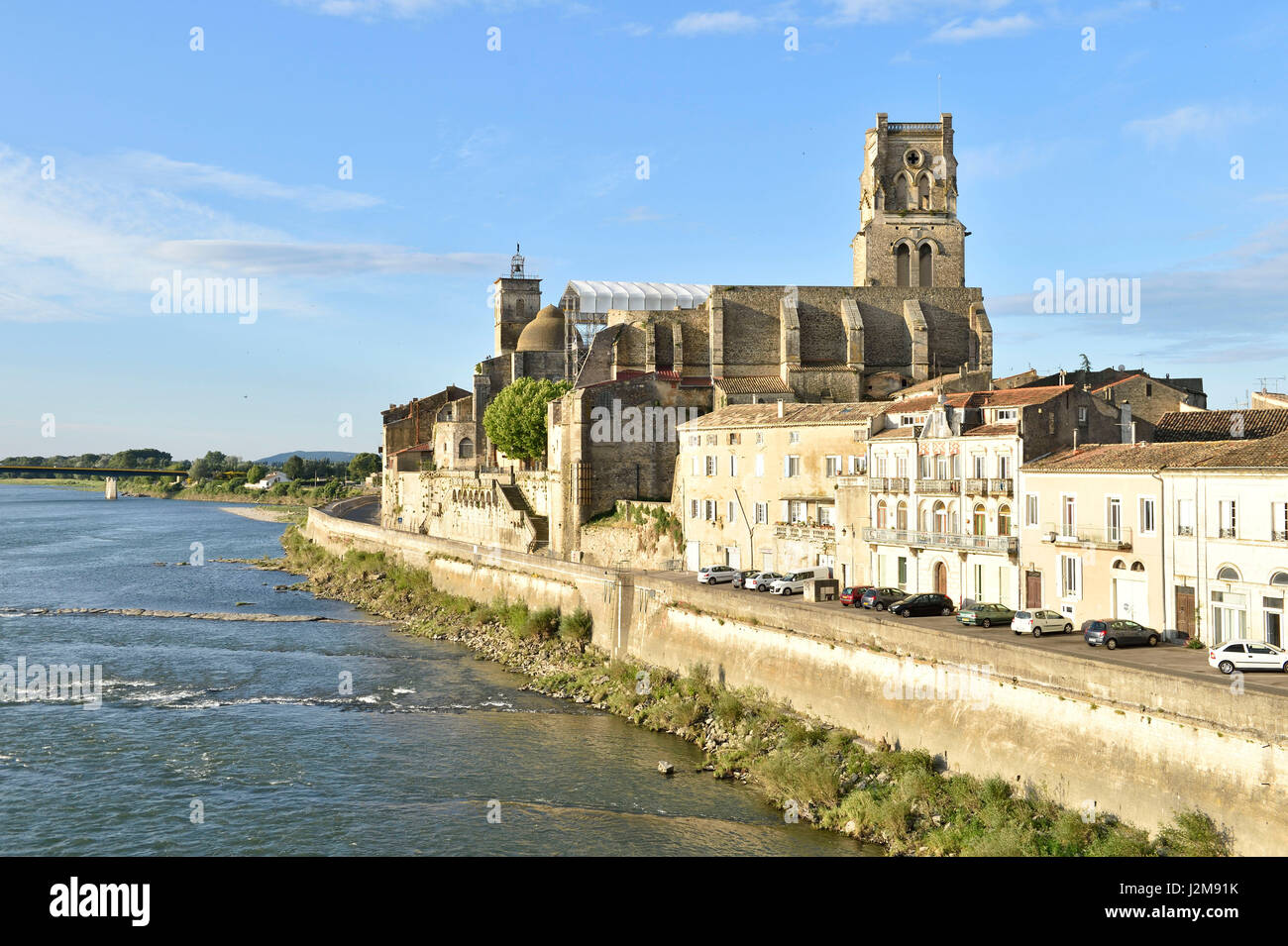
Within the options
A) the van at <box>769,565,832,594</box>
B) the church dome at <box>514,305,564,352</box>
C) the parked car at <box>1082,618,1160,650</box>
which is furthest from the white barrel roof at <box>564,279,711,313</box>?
the parked car at <box>1082,618,1160,650</box>

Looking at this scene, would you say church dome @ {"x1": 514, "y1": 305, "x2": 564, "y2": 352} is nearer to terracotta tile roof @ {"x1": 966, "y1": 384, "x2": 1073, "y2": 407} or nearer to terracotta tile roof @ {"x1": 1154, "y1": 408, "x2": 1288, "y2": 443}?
terracotta tile roof @ {"x1": 966, "y1": 384, "x2": 1073, "y2": 407}

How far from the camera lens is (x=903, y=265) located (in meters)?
62.9

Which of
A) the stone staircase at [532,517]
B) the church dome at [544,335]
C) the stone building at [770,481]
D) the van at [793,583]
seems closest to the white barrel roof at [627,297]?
the church dome at [544,335]

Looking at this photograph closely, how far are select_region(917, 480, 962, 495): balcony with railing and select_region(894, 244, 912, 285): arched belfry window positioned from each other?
3308cm

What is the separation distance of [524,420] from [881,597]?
119ft

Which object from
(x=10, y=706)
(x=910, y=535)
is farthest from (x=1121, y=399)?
(x=10, y=706)

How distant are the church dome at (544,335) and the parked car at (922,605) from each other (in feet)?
172

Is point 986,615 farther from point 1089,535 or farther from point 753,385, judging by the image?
point 753,385

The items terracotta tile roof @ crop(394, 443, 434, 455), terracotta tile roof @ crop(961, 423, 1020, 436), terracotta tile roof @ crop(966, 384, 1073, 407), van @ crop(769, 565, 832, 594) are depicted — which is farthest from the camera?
terracotta tile roof @ crop(394, 443, 434, 455)

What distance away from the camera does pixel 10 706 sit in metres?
32.8

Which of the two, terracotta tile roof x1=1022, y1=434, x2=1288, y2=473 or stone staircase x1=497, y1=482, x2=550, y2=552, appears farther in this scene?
stone staircase x1=497, y1=482, x2=550, y2=552

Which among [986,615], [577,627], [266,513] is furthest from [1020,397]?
[266,513]

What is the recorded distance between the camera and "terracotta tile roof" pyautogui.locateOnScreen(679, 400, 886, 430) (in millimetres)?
37875

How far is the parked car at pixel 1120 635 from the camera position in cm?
2292
